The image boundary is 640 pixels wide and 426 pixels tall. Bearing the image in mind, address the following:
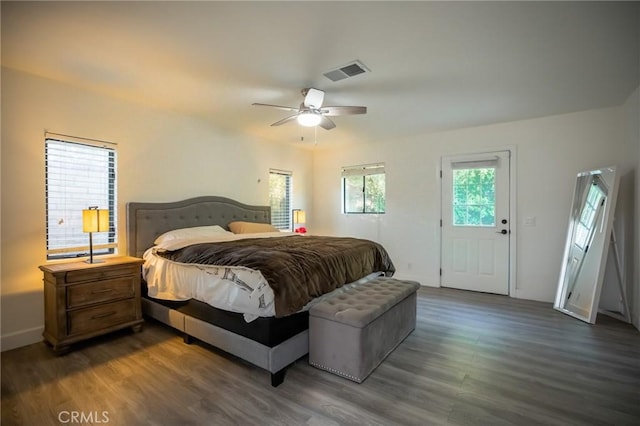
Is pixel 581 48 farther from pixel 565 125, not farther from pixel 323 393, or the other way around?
pixel 323 393

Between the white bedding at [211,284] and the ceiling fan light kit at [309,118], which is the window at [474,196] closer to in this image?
the white bedding at [211,284]

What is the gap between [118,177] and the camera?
3.49m

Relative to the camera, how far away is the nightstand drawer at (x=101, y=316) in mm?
2697

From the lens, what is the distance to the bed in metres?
2.18

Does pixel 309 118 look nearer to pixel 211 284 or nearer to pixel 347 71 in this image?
pixel 347 71

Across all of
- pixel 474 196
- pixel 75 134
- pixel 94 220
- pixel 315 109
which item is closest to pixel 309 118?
A: pixel 315 109

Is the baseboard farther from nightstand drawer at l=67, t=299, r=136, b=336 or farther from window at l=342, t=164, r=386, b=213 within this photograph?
window at l=342, t=164, r=386, b=213

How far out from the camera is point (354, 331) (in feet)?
7.16

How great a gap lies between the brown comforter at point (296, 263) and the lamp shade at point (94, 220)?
609 millimetres

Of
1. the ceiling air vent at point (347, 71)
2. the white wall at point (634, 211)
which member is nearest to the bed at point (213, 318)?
the ceiling air vent at point (347, 71)

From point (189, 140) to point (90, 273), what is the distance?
2.18 meters

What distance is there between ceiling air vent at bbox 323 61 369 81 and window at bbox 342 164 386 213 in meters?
2.89

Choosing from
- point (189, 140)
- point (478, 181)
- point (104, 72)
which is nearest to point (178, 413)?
point (104, 72)

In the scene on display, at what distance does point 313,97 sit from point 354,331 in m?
2.25
